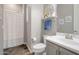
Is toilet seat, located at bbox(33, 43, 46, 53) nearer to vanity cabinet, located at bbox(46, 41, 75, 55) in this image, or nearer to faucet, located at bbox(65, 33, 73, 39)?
vanity cabinet, located at bbox(46, 41, 75, 55)

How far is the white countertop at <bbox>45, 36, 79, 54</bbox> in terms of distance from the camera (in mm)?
1570

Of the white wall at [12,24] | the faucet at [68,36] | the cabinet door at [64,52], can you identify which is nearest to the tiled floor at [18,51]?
the white wall at [12,24]

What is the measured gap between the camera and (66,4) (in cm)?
180

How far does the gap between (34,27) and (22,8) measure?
0.34 metres

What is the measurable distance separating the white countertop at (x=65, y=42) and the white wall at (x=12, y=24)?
45 cm

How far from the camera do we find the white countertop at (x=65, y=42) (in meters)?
1.57

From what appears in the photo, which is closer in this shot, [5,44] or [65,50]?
[65,50]

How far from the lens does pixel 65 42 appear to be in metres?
1.76

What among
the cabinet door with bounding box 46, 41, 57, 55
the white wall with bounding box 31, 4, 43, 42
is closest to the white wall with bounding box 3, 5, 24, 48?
the white wall with bounding box 31, 4, 43, 42

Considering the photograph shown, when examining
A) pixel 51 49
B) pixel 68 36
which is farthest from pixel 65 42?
pixel 51 49

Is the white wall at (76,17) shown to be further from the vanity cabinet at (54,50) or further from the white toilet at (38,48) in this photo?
the white toilet at (38,48)

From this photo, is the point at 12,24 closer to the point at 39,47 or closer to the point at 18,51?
the point at 18,51
